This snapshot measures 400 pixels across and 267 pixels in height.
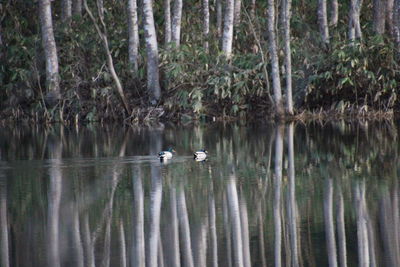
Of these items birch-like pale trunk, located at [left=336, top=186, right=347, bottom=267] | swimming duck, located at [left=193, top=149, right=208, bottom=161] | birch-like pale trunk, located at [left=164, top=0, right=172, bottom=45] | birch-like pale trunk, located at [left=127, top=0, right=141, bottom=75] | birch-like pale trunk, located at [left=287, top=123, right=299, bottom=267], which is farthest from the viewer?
birch-like pale trunk, located at [left=164, top=0, right=172, bottom=45]

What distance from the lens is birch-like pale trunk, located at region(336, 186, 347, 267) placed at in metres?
9.71

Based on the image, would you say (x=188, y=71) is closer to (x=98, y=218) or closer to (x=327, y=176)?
(x=327, y=176)

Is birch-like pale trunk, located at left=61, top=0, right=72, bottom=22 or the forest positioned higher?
birch-like pale trunk, located at left=61, top=0, right=72, bottom=22

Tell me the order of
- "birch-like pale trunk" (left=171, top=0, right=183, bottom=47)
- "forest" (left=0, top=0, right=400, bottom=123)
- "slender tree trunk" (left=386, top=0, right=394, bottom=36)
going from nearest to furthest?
"forest" (left=0, top=0, right=400, bottom=123), "slender tree trunk" (left=386, top=0, right=394, bottom=36), "birch-like pale trunk" (left=171, top=0, right=183, bottom=47)

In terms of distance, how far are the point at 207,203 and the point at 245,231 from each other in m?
2.20

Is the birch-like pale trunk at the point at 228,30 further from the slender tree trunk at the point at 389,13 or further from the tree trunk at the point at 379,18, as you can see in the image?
the slender tree trunk at the point at 389,13

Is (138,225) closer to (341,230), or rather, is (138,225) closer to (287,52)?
(341,230)

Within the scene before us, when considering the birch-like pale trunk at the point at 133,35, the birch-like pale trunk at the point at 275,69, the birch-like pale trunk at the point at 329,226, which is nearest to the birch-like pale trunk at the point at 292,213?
the birch-like pale trunk at the point at 329,226

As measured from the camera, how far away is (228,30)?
102 feet

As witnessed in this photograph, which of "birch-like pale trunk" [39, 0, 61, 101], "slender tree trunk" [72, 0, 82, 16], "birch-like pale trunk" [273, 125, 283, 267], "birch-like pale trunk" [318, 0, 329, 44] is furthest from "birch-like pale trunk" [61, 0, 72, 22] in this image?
"birch-like pale trunk" [273, 125, 283, 267]

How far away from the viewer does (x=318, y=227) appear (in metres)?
11.2

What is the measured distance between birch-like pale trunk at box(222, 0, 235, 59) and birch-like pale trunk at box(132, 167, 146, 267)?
49.7ft

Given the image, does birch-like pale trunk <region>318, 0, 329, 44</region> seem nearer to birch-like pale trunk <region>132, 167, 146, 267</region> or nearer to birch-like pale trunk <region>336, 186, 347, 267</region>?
birch-like pale trunk <region>132, 167, 146, 267</region>

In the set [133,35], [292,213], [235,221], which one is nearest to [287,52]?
[133,35]
